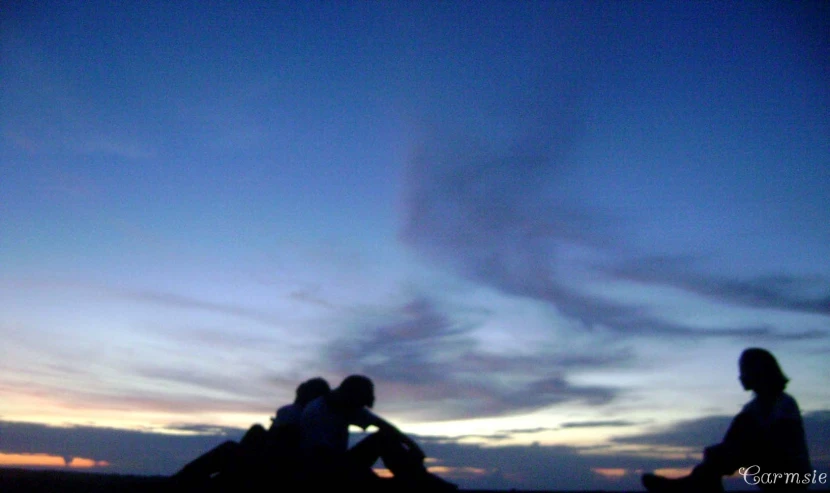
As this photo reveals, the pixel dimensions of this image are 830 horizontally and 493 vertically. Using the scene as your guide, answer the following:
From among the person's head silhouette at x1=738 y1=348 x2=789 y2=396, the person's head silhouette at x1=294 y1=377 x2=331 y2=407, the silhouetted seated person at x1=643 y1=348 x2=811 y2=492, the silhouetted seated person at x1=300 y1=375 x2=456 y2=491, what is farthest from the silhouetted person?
the person's head silhouette at x1=738 y1=348 x2=789 y2=396

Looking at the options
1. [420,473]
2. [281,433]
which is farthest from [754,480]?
[281,433]

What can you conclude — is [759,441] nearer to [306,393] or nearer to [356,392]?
[356,392]

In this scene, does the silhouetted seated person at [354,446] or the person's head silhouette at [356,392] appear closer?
the silhouetted seated person at [354,446]

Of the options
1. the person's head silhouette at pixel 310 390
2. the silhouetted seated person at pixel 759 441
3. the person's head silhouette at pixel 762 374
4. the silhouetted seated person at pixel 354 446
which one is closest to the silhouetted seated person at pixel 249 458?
the silhouetted seated person at pixel 354 446

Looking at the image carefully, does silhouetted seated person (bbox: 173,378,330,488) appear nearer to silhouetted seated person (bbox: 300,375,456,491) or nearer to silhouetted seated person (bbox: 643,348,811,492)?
silhouetted seated person (bbox: 300,375,456,491)

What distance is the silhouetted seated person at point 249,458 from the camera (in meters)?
6.88

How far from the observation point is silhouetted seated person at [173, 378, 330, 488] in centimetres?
688

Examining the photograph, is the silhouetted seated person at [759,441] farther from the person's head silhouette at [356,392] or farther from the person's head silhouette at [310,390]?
the person's head silhouette at [310,390]

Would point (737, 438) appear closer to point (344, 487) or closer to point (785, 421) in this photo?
point (785, 421)

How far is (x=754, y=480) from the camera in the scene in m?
6.07

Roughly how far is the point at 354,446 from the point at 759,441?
15.3 ft

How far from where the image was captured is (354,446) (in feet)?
24.0

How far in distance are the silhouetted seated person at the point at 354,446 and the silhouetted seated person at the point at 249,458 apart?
0.21 meters

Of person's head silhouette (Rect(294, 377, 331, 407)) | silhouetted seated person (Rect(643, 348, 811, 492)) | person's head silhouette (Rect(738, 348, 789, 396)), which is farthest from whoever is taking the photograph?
person's head silhouette (Rect(294, 377, 331, 407))
